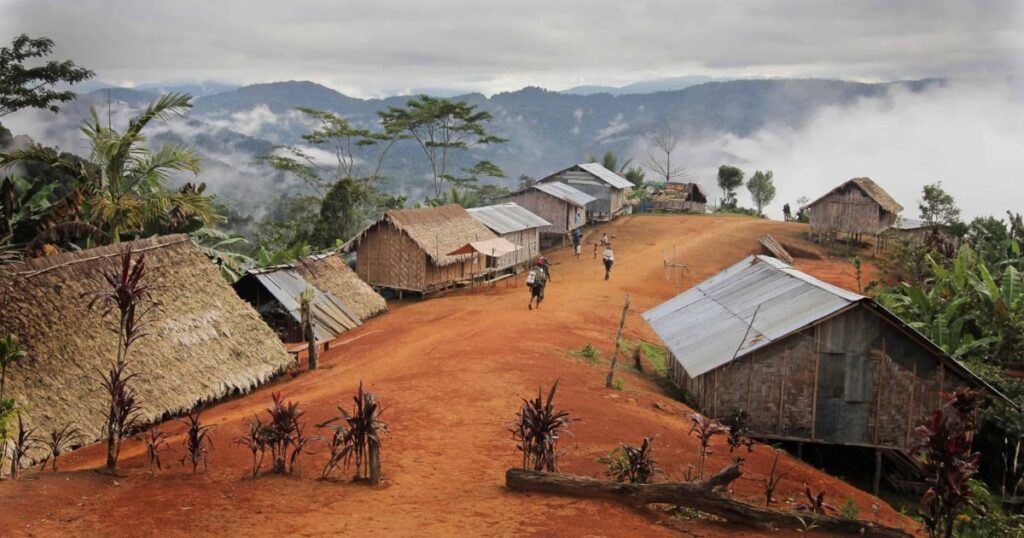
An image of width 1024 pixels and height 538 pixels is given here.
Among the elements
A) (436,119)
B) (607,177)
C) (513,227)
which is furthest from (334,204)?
(607,177)

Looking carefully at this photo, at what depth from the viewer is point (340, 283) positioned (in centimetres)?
2467

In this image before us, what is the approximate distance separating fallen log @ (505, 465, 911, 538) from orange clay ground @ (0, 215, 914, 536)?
14 centimetres

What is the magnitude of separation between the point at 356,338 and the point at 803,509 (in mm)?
14622

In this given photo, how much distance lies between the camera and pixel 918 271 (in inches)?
1150

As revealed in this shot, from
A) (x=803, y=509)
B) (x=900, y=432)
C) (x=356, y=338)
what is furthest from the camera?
(x=356, y=338)

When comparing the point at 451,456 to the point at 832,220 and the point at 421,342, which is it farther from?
the point at 832,220

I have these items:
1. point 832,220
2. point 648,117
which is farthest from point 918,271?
point 648,117

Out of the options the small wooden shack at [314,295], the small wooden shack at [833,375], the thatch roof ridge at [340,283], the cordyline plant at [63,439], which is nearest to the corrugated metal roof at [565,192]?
the thatch roof ridge at [340,283]

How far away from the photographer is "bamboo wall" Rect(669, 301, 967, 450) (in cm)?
1325

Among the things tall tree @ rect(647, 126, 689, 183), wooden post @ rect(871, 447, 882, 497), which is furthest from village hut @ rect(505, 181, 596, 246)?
wooden post @ rect(871, 447, 882, 497)

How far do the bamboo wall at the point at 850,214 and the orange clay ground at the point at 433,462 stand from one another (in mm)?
20292

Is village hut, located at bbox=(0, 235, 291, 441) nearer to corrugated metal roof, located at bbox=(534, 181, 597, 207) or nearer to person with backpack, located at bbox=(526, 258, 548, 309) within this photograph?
person with backpack, located at bbox=(526, 258, 548, 309)

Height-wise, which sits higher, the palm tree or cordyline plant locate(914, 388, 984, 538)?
the palm tree

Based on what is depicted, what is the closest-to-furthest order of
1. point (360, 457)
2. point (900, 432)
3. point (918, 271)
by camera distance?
point (360, 457)
point (900, 432)
point (918, 271)
